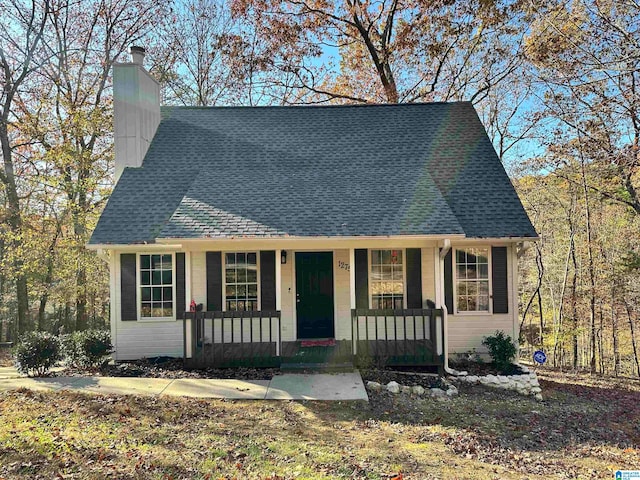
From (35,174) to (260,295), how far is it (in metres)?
12.5

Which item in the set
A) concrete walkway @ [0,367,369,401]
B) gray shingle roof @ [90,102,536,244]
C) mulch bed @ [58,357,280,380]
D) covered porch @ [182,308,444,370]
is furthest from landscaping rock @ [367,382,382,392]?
gray shingle roof @ [90,102,536,244]

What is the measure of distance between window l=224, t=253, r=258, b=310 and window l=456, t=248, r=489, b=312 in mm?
4426

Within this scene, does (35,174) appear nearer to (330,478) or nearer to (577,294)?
(330,478)

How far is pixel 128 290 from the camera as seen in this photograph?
8.73m

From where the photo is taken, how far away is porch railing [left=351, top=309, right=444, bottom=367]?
7684 mm

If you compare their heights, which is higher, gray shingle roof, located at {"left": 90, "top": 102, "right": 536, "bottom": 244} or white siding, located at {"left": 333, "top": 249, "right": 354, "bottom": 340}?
gray shingle roof, located at {"left": 90, "top": 102, "right": 536, "bottom": 244}

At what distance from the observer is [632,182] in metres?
11.9

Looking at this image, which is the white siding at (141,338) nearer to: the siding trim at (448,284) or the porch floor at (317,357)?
the porch floor at (317,357)

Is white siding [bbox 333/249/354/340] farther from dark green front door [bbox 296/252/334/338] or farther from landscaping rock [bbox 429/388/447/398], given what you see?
landscaping rock [bbox 429/388/447/398]

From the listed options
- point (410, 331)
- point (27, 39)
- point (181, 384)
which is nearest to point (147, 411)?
point (181, 384)

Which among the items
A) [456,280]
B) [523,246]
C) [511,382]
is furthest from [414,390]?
[523,246]

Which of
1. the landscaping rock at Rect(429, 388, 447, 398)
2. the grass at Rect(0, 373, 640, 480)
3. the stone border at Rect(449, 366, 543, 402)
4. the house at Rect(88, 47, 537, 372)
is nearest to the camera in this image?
the grass at Rect(0, 373, 640, 480)

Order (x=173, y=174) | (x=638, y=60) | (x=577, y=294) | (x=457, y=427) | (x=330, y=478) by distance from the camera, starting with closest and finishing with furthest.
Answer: (x=330, y=478) → (x=457, y=427) → (x=638, y=60) → (x=173, y=174) → (x=577, y=294)

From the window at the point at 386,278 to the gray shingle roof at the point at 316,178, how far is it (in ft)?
4.06
